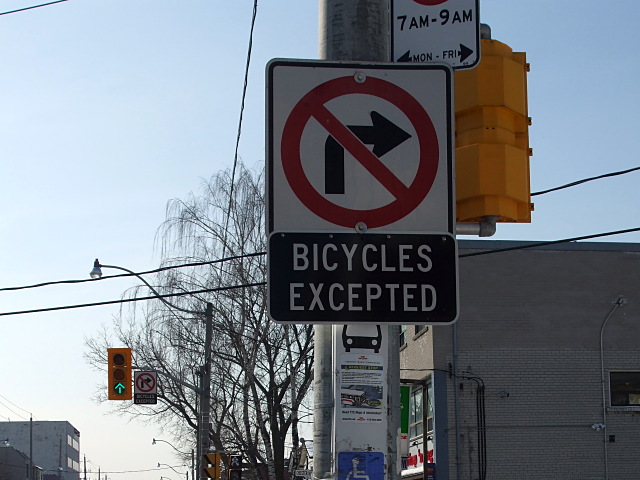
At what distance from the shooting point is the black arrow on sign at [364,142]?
3062mm

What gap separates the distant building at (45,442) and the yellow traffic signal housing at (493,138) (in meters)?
119

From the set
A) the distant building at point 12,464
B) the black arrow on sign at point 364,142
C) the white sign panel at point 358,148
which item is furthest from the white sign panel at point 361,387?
the distant building at point 12,464

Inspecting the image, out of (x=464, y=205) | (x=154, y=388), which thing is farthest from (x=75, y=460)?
(x=464, y=205)

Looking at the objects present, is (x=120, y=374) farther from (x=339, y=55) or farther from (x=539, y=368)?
(x=339, y=55)

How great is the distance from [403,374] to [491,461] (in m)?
4.67

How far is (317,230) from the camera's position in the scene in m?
3.04

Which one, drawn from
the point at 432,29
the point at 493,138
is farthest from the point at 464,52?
the point at 493,138

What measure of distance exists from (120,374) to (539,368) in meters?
11.0

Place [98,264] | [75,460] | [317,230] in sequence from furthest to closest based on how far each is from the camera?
1. [75,460]
2. [98,264]
3. [317,230]

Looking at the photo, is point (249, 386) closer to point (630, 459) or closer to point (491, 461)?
point (491, 461)

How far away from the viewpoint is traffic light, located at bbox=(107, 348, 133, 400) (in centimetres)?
2600

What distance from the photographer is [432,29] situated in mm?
4305

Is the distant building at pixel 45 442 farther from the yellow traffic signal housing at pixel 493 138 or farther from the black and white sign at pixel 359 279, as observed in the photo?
the black and white sign at pixel 359 279

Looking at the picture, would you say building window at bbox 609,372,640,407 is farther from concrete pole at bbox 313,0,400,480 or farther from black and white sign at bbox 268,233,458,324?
black and white sign at bbox 268,233,458,324
